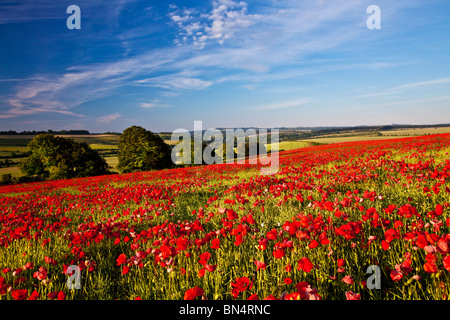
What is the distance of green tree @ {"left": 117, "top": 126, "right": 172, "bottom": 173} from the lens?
39562 millimetres

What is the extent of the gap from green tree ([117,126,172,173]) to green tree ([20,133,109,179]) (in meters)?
5.99

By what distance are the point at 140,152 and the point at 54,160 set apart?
14.3 metres

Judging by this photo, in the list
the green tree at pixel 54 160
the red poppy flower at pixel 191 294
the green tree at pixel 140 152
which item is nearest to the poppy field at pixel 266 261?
the red poppy flower at pixel 191 294

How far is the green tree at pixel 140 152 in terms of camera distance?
3956 centimetres

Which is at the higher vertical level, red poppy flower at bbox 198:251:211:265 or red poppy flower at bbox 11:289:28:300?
red poppy flower at bbox 198:251:211:265

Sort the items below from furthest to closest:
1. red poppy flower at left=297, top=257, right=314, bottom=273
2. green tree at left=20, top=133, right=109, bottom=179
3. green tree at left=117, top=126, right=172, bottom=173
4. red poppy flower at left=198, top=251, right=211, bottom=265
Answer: green tree at left=117, top=126, right=172, bottom=173 < green tree at left=20, top=133, right=109, bottom=179 < red poppy flower at left=198, top=251, right=211, bottom=265 < red poppy flower at left=297, top=257, right=314, bottom=273

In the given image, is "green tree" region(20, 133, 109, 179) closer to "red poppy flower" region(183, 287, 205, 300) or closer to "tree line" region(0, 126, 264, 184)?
"tree line" region(0, 126, 264, 184)

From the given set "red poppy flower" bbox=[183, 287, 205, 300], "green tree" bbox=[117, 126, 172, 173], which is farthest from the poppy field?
"green tree" bbox=[117, 126, 172, 173]
